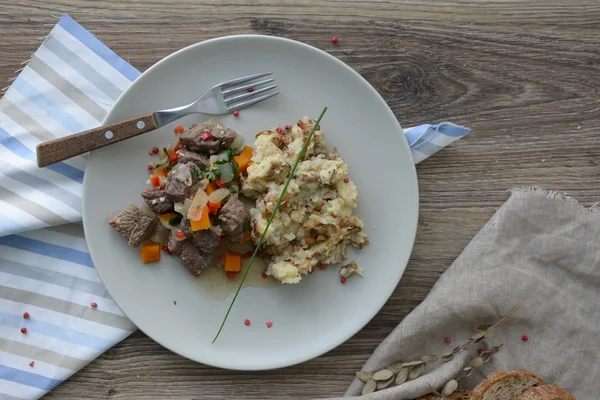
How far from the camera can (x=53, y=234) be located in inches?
147

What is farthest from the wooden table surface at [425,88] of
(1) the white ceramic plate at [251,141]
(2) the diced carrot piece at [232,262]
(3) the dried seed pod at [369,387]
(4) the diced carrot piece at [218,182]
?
(4) the diced carrot piece at [218,182]

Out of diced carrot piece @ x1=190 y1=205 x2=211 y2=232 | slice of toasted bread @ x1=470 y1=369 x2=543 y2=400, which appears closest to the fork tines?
diced carrot piece @ x1=190 y1=205 x2=211 y2=232

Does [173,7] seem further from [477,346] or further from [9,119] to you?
[477,346]

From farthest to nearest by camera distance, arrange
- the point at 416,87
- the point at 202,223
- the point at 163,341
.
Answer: the point at 416,87 → the point at 163,341 → the point at 202,223

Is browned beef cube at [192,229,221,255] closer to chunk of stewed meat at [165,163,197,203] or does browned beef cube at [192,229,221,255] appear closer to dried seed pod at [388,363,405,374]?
chunk of stewed meat at [165,163,197,203]

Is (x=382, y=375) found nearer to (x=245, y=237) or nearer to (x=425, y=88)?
(x=245, y=237)

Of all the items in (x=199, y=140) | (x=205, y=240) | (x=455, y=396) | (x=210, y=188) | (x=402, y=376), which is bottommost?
(x=455, y=396)

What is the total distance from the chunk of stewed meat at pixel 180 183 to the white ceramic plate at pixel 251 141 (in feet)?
1.06

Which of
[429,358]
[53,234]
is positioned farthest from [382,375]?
[53,234]

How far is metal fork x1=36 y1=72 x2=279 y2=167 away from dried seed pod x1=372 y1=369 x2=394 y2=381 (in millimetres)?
2049

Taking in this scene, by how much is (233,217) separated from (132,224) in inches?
26.6

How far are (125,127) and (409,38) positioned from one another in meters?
2.08

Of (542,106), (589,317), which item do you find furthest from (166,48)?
(589,317)

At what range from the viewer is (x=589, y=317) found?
3951mm
